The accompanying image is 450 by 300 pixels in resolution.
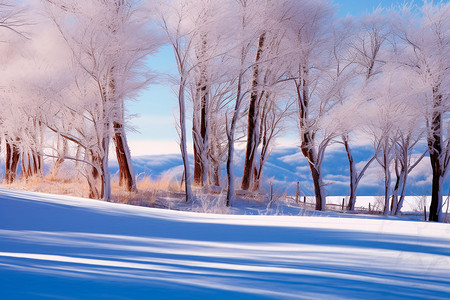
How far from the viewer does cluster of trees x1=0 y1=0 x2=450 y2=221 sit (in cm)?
991

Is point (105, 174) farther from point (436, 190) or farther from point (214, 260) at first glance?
point (436, 190)

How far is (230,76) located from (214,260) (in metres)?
9.46

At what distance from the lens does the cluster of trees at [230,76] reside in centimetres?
991

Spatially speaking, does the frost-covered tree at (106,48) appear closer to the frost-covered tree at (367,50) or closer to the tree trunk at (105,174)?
the tree trunk at (105,174)

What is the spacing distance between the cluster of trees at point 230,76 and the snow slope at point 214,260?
653 cm

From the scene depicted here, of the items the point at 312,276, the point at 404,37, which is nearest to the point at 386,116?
the point at 404,37

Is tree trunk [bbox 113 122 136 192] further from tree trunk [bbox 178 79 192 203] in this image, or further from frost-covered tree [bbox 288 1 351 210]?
frost-covered tree [bbox 288 1 351 210]

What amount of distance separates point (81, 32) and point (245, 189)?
672cm

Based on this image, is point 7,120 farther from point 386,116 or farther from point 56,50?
point 386,116

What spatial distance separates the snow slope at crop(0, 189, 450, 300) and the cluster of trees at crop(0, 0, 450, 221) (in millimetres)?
6534

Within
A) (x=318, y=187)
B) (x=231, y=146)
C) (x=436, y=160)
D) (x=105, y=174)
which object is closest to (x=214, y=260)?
(x=105, y=174)

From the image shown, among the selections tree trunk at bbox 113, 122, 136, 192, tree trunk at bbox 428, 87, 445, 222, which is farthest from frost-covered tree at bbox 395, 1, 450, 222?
tree trunk at bbox 113, 122, 136, 192

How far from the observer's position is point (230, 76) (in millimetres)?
11289

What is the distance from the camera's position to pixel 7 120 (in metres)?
11.8
